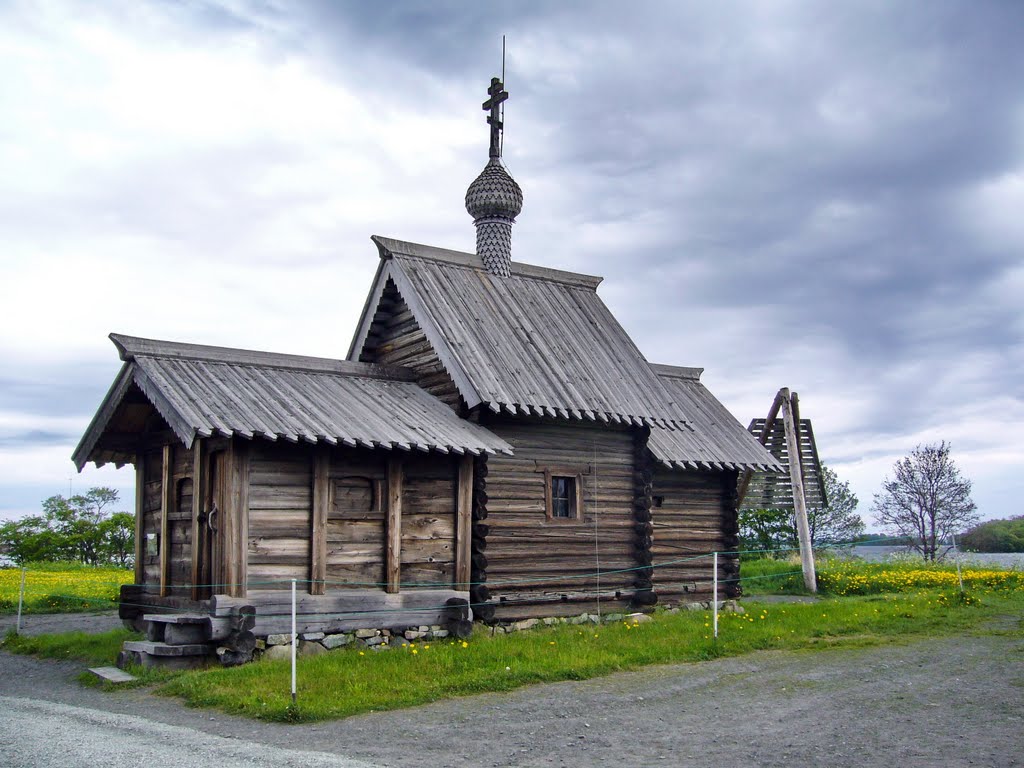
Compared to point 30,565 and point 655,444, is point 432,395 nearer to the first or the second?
point 655,444

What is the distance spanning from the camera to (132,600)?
17219 mm

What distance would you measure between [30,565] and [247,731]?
103 ft

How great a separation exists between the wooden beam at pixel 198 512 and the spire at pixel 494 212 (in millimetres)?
8013

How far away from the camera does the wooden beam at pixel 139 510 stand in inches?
692

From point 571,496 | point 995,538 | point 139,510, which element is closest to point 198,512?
point 139,510

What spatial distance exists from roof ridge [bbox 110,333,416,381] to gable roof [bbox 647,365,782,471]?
548cm

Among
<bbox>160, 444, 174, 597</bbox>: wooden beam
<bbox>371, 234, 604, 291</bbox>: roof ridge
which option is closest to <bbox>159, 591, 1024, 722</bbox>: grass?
<bbox>160, 444, 174, 597</bbox>: wooden beam

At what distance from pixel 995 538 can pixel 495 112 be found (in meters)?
43.0

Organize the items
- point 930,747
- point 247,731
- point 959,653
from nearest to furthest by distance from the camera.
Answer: point 930,747, point 247,731, point 959,653

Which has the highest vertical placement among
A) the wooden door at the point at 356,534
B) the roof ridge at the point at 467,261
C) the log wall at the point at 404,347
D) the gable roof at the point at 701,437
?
the roof ridge at the point at 467,261

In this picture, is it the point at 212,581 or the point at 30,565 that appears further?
the point at 30,565

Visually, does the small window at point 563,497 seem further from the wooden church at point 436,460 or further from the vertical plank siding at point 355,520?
the vertical plank siding at point 355,520

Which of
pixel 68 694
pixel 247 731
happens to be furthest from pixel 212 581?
pixel 247 731

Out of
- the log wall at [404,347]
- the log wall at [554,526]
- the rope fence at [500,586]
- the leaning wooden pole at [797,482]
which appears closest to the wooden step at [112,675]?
the rope fence at [500,586]
